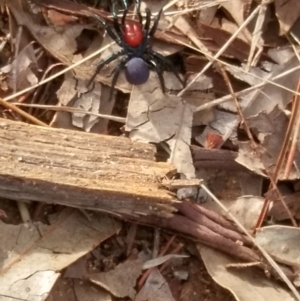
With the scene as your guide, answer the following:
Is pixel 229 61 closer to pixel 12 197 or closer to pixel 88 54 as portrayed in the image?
pixel 88 54

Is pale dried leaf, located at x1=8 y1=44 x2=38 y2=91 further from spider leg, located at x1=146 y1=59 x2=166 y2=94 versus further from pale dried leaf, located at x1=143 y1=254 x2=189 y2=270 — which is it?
pale dried leaf, located at x1=143 y1=254 x2=189 y2=270

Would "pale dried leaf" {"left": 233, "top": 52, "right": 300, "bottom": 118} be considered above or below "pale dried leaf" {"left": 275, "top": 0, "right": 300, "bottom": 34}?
below

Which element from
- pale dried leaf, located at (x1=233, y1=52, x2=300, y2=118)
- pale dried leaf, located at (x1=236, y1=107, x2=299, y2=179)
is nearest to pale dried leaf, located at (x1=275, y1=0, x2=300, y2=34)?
pale dried leaf, located at (x1=233, y1=52, x2=300, y2=118)

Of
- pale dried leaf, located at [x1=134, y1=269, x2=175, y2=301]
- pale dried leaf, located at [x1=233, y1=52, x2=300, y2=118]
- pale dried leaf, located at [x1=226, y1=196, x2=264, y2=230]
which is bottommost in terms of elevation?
pale dried leaf, located at [x1=134, y1=269, x2=175, y2=301]

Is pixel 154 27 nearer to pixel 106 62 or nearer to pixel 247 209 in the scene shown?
pixel 106 62

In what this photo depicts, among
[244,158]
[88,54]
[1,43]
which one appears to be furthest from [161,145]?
[1,43]

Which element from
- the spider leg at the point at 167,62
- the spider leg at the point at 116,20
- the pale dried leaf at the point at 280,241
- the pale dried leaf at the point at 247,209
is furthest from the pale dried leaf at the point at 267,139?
the spider leg at the point at 116,20

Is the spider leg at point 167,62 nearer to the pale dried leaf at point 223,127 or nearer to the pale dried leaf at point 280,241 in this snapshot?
the pale dried leaf at point 223,127
